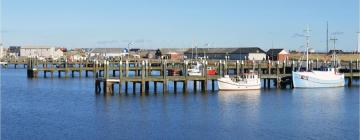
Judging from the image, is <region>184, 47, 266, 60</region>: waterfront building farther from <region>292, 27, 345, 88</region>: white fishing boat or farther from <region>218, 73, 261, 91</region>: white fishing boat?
<region>218, 73, 261, 91</region>: white fishing boat

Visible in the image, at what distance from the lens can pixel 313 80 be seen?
67375mm

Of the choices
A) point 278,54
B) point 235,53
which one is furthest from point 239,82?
point 235,53

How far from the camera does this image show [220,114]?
43.4 m

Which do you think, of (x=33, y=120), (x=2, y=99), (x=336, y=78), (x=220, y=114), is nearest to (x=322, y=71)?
(x=336, y=78)

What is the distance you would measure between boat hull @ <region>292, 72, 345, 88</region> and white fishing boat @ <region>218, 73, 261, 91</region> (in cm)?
578

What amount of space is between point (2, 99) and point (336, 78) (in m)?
34.6

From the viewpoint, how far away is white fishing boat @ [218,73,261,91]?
61438 mm

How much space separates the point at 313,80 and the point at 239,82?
389 inches

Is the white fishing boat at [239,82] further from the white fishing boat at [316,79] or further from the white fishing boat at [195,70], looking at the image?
the white fishing boat at [195,70]

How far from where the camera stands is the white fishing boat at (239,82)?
61.4 metres

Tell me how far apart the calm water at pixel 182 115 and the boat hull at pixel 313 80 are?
572 centimetres

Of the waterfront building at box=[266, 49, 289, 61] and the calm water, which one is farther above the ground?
the waterfront building at box=[266, 49, 289, 61]

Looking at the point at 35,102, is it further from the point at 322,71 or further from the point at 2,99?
the point at 322,71

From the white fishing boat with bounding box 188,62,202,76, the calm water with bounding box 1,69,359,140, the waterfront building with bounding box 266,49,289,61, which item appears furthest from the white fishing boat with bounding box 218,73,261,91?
the waterfront building with bounding box 266,49,289,61
